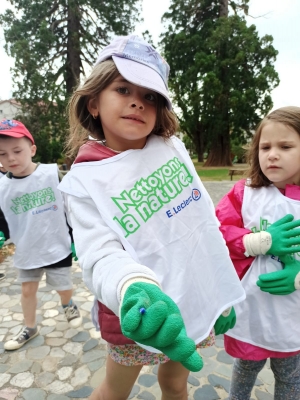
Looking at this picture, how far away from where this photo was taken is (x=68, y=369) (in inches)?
81.4

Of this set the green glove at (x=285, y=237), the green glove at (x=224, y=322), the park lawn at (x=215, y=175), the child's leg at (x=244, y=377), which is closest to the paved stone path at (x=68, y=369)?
the child's leg at (x=244, y=377)

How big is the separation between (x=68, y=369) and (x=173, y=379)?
1070mm

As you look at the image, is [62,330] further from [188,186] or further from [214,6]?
[214,6]

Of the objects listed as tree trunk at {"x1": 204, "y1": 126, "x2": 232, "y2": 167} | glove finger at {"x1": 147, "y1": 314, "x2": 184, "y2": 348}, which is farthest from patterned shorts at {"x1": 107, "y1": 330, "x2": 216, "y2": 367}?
tree trunk at {"x1": 204, "y1": 126, "x2": 232, "y2": 167}

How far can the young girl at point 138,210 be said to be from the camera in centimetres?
105

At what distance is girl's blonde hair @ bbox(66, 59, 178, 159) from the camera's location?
3.71 ft

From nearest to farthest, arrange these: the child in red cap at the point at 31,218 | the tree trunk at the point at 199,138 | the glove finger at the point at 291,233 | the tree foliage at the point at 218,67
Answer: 1. the glove finger at the point at 291,233
2. the child in red cap at the point at 31,218
3. the tree foliage at the point at 218,67
4. the tree trunk at the point at 199,138

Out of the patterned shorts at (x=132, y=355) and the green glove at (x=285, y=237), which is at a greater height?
the green glove at (x=285, y=237)

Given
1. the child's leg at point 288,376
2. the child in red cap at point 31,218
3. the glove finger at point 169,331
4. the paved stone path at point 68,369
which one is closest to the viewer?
the glove finger at point 169,331

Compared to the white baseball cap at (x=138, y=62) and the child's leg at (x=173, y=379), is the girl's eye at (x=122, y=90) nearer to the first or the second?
the white baseball cap at (x=138, y=62)

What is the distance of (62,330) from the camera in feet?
8.27

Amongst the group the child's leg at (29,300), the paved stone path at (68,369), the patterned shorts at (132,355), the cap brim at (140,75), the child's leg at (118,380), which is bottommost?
the paved stone path at (68,369)

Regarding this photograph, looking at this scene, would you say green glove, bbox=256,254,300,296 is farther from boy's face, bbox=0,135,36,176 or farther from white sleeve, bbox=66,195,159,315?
boy's face, bbox=0,135,36,176

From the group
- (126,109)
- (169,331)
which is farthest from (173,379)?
(126,109)
